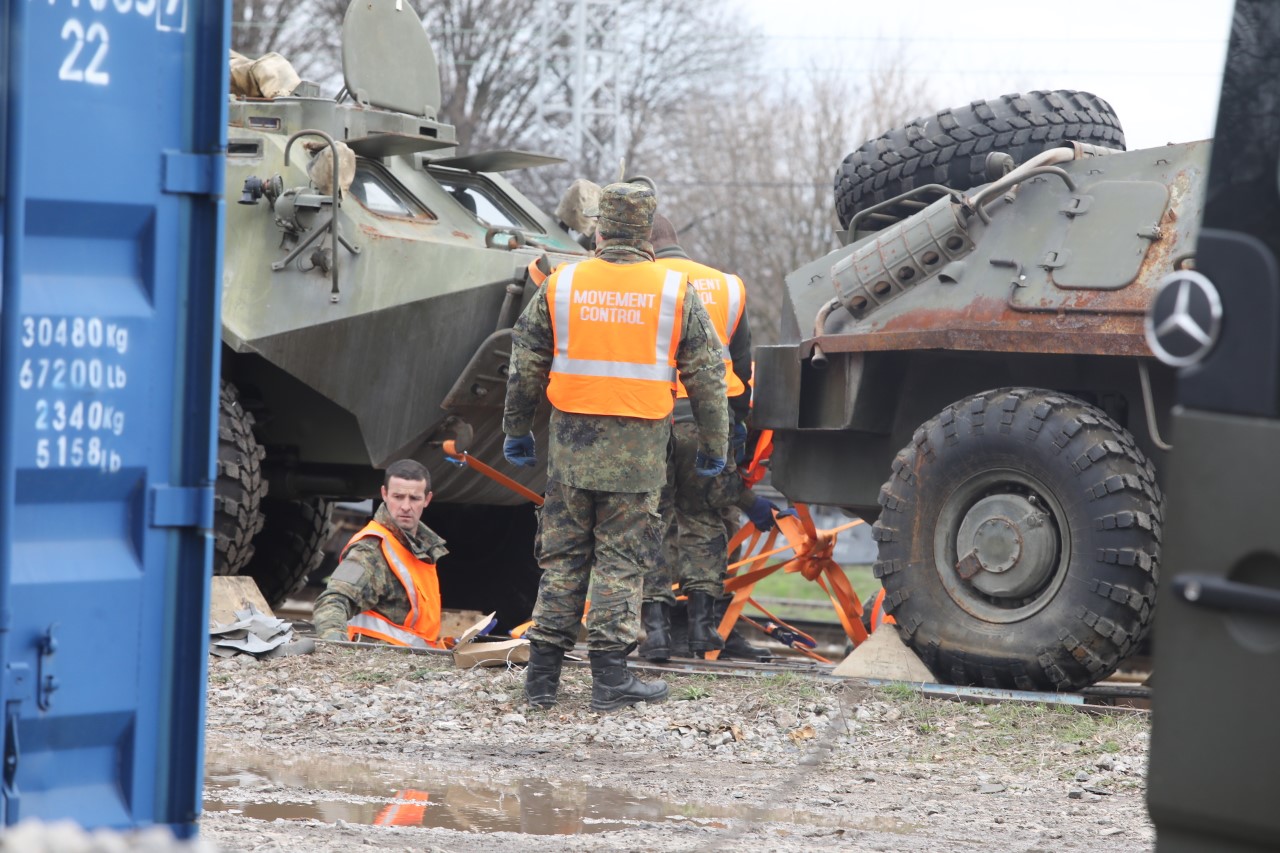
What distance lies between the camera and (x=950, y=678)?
6.75 m

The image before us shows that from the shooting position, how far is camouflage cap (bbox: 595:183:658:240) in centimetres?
636

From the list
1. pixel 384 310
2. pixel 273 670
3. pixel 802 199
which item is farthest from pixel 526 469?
pixel 802 199

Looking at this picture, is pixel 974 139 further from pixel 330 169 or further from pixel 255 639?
pixel 255 639

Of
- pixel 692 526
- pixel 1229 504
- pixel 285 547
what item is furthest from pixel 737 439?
pixel 1229 504

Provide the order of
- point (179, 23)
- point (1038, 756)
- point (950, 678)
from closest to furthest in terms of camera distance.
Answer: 1. point (179, 23)
2. point (1038, 756)
3. point (950, 678)

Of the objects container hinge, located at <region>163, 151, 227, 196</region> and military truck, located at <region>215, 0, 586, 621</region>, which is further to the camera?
military truck, located at <region>215, 0, 586, 621</region>

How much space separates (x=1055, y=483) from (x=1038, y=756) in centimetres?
116

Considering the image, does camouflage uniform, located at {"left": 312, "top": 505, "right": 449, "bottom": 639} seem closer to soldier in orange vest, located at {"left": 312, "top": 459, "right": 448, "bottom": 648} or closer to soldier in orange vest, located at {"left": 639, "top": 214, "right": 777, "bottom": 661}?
soldier in orange vest, located at {"left": 312, "top": 459, "right": 448, "bottom": 648}

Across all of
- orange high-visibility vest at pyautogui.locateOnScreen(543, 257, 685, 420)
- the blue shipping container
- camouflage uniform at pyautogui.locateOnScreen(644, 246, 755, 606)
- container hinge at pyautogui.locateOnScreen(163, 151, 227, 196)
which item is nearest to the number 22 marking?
the blue shipping container

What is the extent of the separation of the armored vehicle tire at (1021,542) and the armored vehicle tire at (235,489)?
11.3ft

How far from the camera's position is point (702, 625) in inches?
313

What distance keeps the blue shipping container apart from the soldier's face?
415cm

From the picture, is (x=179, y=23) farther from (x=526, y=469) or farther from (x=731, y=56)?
(x=731, y=56)

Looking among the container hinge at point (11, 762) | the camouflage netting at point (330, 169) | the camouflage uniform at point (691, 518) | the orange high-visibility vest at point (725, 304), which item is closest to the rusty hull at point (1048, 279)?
the orange high-visibility vest at point (725, 304)
